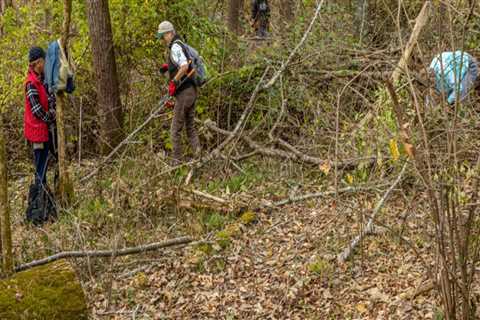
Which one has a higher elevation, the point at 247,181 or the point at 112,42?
the point at 112,42

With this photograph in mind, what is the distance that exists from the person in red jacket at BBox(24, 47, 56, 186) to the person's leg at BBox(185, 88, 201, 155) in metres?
1.94

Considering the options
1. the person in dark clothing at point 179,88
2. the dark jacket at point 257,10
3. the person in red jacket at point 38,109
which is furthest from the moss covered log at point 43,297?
the dark jacket at point 257,10

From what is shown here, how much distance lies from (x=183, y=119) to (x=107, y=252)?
3.04m

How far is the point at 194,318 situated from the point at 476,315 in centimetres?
244

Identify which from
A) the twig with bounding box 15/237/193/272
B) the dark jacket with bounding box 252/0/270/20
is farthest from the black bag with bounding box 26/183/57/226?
the dark jacket with bounding box 252/0/270/20

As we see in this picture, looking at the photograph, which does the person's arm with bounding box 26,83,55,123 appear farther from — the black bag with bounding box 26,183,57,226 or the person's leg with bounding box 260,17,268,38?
the person's leg with bounding box 260,17,268,38

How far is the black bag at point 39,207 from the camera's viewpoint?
8297mm

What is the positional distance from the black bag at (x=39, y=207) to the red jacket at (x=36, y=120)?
667 millimetres

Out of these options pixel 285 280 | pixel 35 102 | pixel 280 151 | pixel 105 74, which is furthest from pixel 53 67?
pixel 285 280

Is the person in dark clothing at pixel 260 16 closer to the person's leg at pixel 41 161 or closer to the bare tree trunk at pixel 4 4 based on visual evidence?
the bare tree trunk at pixel 4 4

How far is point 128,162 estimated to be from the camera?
29.3ft

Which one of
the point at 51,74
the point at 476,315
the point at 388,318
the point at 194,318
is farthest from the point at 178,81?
the point at 476,315

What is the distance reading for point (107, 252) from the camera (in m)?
6.67

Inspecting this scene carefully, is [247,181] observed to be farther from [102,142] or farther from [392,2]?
[392,2]
